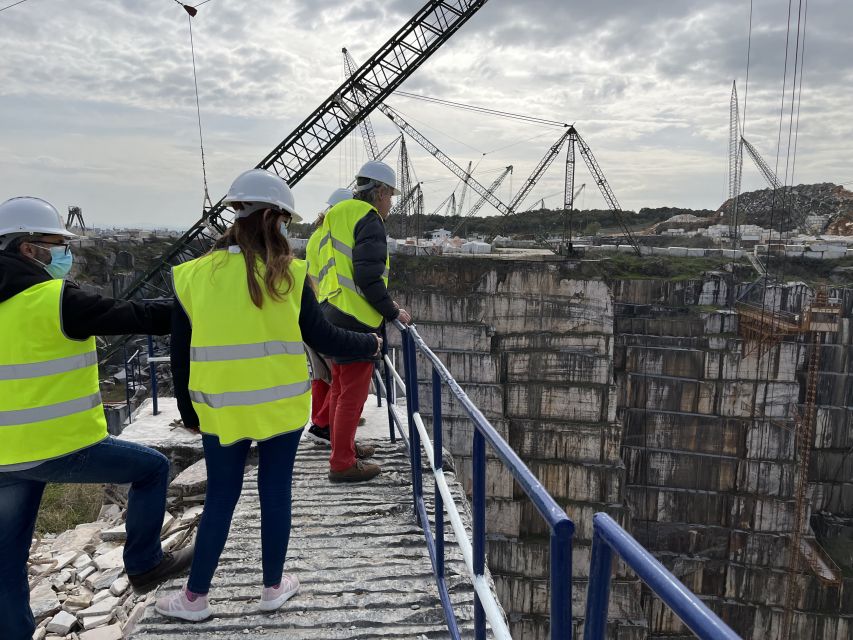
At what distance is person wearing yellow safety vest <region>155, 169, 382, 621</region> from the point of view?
1826 millimetres

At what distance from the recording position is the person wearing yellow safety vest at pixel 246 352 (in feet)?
5.99

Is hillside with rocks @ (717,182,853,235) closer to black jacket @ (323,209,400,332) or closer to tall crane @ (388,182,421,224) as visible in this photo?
tall crane @ (388,182,421,224)

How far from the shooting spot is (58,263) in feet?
6.75

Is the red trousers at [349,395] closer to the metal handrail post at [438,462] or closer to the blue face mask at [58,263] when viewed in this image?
the metal handrail post at [438,462]

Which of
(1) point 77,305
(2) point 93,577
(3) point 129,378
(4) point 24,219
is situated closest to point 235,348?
(1) point 77,305

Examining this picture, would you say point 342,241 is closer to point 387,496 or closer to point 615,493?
point 387,496

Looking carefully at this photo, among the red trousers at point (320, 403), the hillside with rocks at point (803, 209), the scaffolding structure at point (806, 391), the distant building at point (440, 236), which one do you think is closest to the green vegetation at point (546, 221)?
the hillside with rocks at point (803, 209)

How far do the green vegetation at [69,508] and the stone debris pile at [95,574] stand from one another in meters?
1.03

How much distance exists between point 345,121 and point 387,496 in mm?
16054

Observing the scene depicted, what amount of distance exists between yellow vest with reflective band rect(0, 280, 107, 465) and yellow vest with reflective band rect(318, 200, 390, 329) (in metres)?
1.33

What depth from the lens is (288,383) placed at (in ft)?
6.36

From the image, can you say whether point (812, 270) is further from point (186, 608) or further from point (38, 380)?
point (38, 380)

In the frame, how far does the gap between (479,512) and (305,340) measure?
0.94 meters

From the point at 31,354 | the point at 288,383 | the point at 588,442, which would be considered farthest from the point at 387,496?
the point at 588,442
